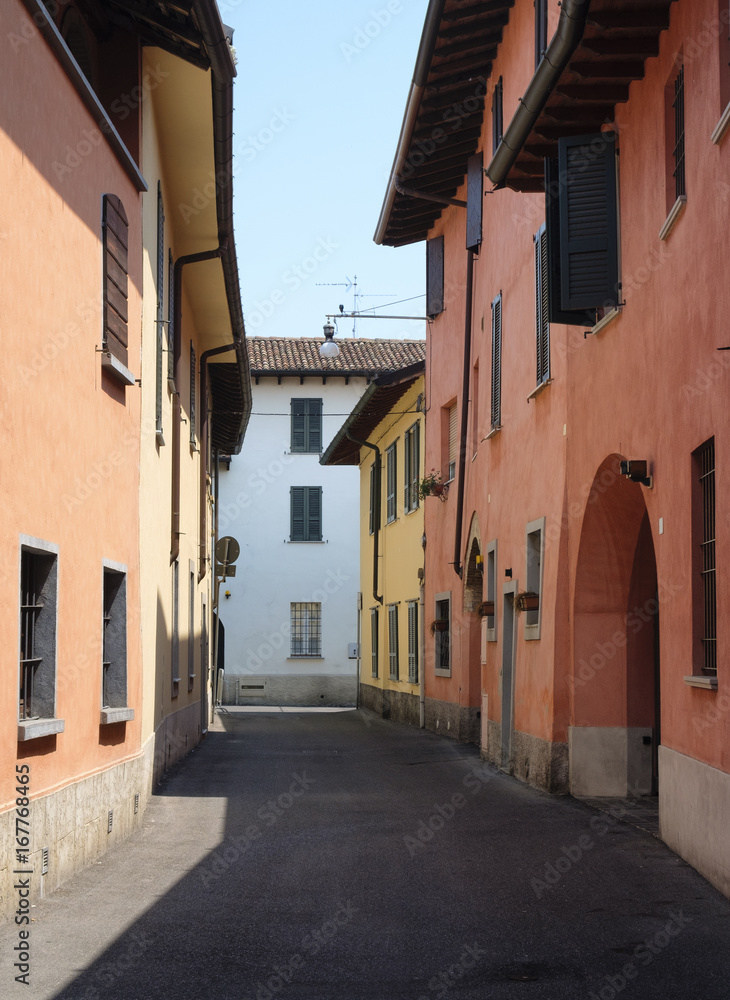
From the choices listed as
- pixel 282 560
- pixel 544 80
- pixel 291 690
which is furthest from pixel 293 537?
pixel 544 80

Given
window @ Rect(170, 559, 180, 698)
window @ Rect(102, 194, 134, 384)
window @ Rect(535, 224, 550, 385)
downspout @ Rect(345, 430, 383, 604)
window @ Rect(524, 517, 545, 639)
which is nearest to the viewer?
window @ Rect(102, 194, 134, 384)

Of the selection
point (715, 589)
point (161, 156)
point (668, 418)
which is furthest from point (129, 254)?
point (715, 589)

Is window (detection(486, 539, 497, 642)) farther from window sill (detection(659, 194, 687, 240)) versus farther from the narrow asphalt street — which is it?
window sill (detection(659, 194, 687, 240))

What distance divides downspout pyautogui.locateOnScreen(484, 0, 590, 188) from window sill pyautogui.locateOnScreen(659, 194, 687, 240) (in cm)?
147

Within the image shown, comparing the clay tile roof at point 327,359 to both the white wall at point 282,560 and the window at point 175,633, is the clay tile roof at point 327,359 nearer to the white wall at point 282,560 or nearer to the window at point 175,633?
the white wall at point 282,560

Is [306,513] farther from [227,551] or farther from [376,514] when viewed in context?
[227,551]

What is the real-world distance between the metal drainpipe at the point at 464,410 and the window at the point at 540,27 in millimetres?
5316

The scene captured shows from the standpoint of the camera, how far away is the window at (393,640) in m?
29.3

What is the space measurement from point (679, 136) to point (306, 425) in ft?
112

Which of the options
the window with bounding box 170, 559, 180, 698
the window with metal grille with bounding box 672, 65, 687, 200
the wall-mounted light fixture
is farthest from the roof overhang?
the window with metal grille with bounding box 672, 65, 687, 200

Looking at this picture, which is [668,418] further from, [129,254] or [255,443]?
[255,443]

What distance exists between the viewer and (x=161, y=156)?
13555mm

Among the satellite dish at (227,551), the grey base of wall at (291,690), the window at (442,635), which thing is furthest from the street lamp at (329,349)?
the window at (442,635)

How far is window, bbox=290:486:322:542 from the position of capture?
1700 inches
